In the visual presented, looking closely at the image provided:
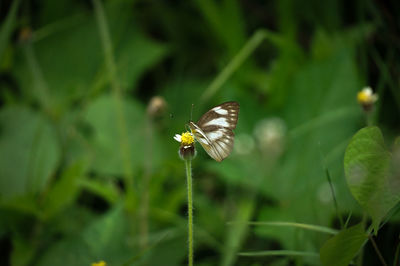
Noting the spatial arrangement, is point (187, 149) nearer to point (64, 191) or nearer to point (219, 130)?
point (219, 130)

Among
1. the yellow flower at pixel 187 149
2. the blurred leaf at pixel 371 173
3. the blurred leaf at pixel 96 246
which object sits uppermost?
the yellow flower at pixel 187 149

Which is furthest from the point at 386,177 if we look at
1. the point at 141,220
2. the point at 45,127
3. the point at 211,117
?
the point at 45,127

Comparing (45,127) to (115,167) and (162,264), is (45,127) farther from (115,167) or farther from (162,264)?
(162,264)

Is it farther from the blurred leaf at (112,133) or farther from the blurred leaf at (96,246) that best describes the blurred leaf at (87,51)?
the blurred leaf at (96,246)

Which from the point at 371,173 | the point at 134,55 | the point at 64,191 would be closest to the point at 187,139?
the point at 371,173

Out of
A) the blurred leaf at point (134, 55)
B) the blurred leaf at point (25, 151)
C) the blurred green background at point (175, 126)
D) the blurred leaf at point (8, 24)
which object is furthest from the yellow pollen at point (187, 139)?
the blurred leaf at point (134, 55)

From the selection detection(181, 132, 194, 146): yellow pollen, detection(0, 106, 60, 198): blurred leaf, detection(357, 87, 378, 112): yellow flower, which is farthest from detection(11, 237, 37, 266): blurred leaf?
detection(357, 87, 378, 112): yellow flower

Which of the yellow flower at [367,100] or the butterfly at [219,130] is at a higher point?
the yellow flower at [367,100]

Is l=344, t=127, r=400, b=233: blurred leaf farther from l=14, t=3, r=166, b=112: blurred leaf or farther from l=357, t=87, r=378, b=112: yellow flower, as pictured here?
l=14, t=3, r=166, b=112: blurred leaf
